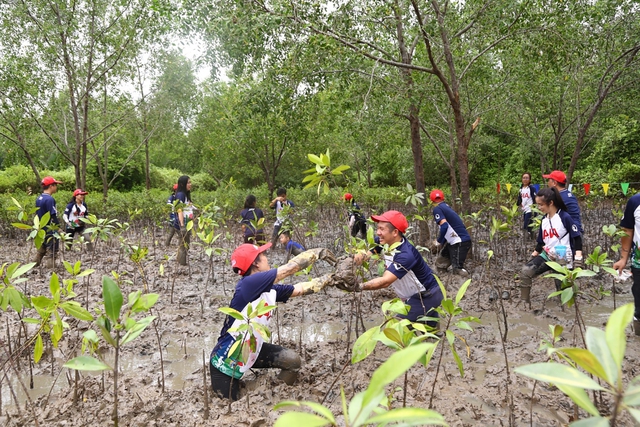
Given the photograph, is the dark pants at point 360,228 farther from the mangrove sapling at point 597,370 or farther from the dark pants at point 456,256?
the mangrove sapling at point 597,370

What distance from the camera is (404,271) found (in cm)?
297

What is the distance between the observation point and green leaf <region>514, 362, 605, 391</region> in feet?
Answer: 2.25

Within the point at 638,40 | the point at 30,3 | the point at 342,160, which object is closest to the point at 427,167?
the point at 342,160

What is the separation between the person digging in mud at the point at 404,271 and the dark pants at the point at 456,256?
2238 millimetres

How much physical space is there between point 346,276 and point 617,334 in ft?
6.38

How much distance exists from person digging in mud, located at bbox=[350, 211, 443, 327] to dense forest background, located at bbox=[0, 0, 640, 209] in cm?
239

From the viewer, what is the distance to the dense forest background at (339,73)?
16.4 ft

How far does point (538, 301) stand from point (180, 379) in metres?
3.73

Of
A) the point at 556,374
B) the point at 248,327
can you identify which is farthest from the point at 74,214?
the point at 556,374

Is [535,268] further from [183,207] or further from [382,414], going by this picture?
[183,207]

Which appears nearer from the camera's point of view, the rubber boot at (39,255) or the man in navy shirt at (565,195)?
the man in navy shirt at (565,195)

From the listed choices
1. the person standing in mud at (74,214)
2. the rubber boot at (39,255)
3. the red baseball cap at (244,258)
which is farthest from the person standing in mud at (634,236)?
the person standing in mud at (74,214)

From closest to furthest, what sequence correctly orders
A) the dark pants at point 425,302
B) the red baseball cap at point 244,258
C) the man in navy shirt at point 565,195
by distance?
the red baseball cap at point 244,258
the dark pants at point 425,302
the man in navy shirt at point 565,195

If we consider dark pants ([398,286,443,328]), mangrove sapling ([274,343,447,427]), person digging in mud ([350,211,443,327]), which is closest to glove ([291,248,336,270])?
person digging in mud ([350,211,443,327])
